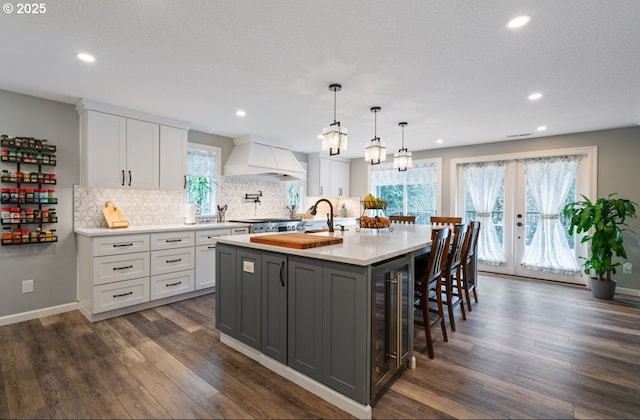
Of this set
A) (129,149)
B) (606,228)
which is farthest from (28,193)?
(606,228)

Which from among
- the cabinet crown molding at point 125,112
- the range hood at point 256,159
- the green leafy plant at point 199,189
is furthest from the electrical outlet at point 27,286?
the range hood at point 256,159

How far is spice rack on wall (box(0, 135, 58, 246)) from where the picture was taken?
303 cm

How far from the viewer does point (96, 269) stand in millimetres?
3176

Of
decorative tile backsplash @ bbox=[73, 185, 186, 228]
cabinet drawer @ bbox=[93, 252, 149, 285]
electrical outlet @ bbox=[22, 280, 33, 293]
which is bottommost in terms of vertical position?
electrical outlet @ bbox=[22, 280, 33, 293]

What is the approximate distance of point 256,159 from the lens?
491 cm

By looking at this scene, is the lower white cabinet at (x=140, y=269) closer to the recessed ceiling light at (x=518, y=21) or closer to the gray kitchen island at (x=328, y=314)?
the gray kitchen island at (x=328, y=314)

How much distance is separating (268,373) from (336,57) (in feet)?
8.08

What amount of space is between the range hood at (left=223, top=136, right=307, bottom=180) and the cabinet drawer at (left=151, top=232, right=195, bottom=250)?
143 cm

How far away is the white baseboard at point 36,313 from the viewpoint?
3.09 meters

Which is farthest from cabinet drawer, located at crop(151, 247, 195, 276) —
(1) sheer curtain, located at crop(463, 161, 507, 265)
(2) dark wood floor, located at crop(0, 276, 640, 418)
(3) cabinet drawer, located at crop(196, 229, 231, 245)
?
(1) sheer curtain, located at crop(463, 161, 507, 265)

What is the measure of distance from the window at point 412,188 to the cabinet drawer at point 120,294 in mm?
4941

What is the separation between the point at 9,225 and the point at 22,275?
555 mm

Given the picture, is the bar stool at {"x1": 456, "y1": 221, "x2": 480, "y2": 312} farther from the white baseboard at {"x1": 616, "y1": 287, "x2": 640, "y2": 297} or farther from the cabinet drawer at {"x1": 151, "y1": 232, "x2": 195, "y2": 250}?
the cabinet drawer at {"x1": 151, "y1": 232, "x2": 195, "y2": 250}

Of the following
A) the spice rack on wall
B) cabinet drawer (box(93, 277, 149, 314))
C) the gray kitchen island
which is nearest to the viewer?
the gray kitchen island
